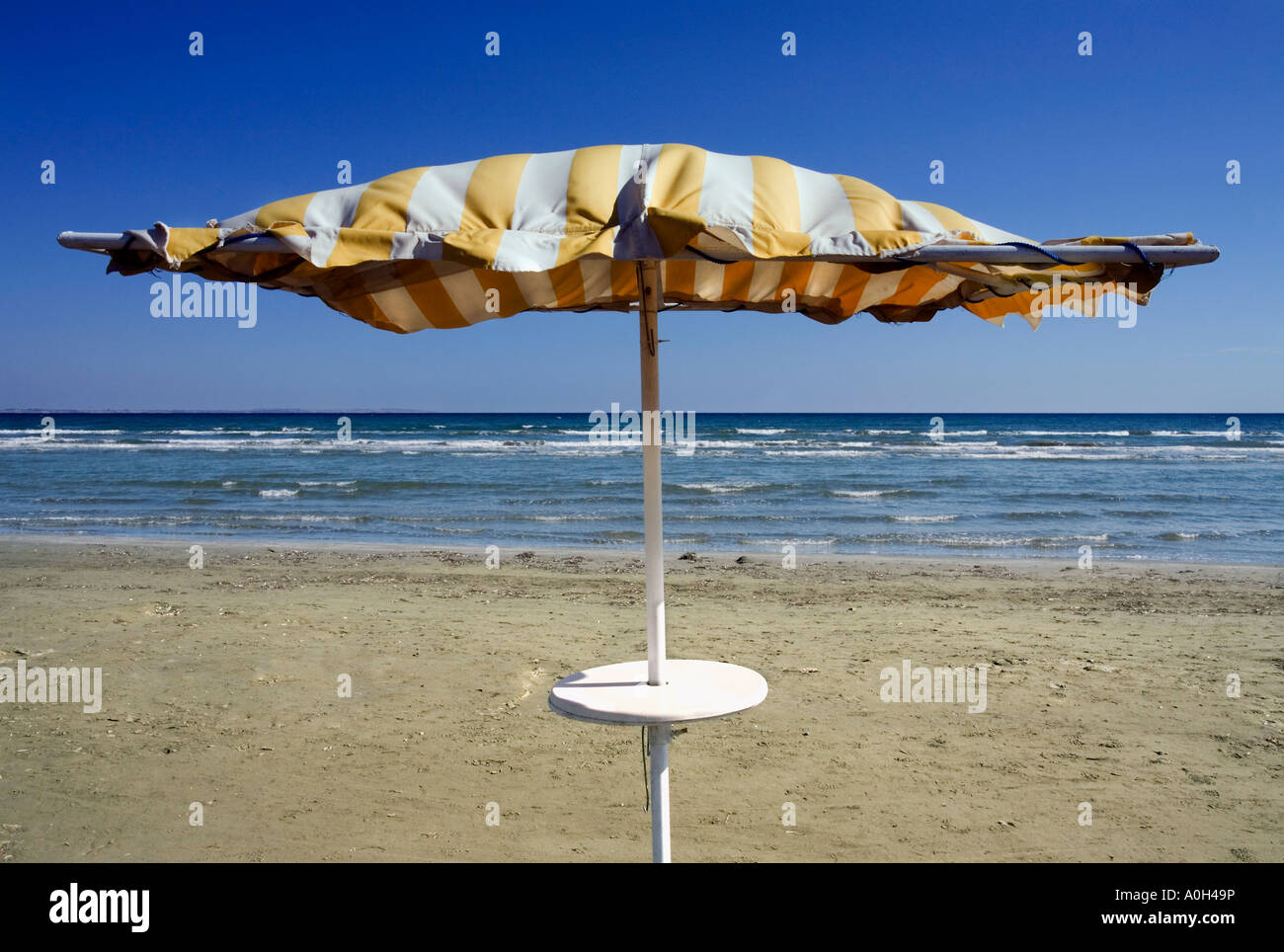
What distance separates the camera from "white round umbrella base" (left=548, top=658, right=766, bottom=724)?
8.95 feet

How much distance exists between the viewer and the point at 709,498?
17.2 metres

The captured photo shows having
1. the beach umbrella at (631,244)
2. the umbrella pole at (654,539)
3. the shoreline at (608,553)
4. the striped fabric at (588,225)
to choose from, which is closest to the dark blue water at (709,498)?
the shoreline at (608,553)

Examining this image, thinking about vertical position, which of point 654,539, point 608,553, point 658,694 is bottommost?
point 608,553

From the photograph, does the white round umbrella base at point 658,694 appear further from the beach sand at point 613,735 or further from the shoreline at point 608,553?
the shoreline at point 608,553

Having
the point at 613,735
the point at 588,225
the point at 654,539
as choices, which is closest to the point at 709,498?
the point at 613,735

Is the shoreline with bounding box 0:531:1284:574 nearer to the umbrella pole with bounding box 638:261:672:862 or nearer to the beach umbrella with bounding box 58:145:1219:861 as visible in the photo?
the umbrella pole with bounding box 638:261:672:862

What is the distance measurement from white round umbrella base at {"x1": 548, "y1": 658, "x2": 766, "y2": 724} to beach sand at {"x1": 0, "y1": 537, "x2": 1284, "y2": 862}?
2.56 ft

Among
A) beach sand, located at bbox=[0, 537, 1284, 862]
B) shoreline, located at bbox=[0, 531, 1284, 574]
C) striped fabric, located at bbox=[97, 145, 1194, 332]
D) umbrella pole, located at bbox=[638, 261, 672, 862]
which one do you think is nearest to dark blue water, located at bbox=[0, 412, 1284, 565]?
shoreline, located at bbox=[0, 531, 1284, 574]

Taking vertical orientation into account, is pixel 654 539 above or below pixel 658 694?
above

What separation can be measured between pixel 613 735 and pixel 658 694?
1828 mm

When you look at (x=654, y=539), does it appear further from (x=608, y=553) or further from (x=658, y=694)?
(x=608, y=553)

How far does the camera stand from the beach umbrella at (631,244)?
2.17 metres

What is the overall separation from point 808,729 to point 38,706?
3.98 metres

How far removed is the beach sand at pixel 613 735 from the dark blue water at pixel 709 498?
188 inches
